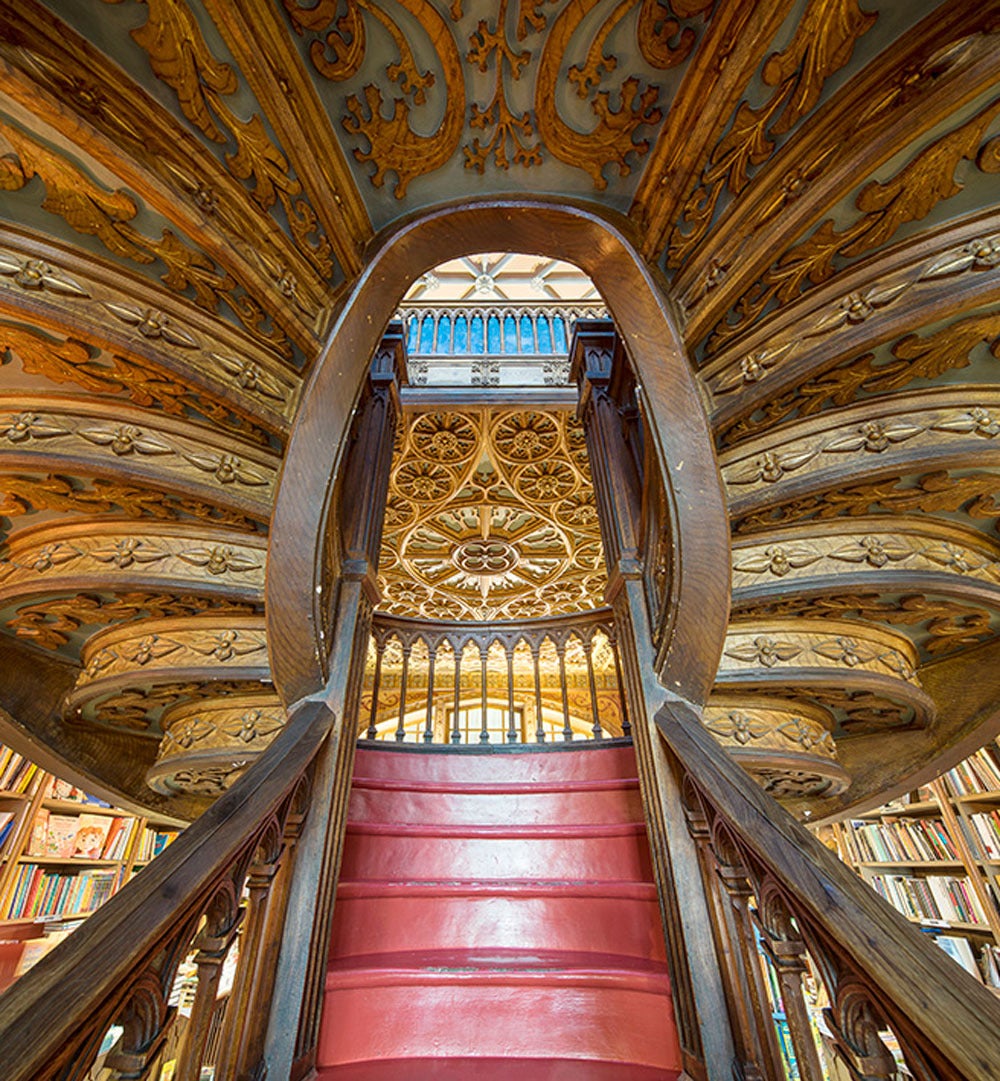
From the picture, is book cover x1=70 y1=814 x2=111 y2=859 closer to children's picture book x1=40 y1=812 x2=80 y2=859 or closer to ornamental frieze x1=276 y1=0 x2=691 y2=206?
children's picture book x1=40 y1=812 x2=80 y2=859

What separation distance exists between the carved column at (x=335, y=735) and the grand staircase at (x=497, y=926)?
0.14 metres

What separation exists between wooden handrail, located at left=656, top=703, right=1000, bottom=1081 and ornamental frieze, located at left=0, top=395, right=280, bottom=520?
167cm

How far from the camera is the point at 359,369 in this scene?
1.62 metres

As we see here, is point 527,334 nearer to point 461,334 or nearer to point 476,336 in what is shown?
point 476,336

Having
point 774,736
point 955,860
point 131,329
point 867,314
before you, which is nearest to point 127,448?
point 131,329

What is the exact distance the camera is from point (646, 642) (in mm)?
1628

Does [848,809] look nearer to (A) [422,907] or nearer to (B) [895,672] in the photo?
(B) [895,672]

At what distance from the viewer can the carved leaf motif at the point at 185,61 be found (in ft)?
3.24

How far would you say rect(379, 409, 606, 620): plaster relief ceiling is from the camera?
14.3 feet

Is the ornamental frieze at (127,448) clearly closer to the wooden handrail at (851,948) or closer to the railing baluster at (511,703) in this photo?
the railing baluster at (511,703)

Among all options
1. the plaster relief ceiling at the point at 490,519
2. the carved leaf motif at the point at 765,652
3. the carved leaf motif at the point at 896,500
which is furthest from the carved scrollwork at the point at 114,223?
the plaster relief ceiling at the point at 490,519

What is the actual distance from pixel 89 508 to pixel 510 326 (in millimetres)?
3782

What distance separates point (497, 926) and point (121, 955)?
1.13 meters

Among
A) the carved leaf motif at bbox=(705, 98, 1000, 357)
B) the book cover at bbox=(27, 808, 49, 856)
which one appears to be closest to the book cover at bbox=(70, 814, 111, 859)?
the book cover at bbox=(27, 808, 49, 856)
